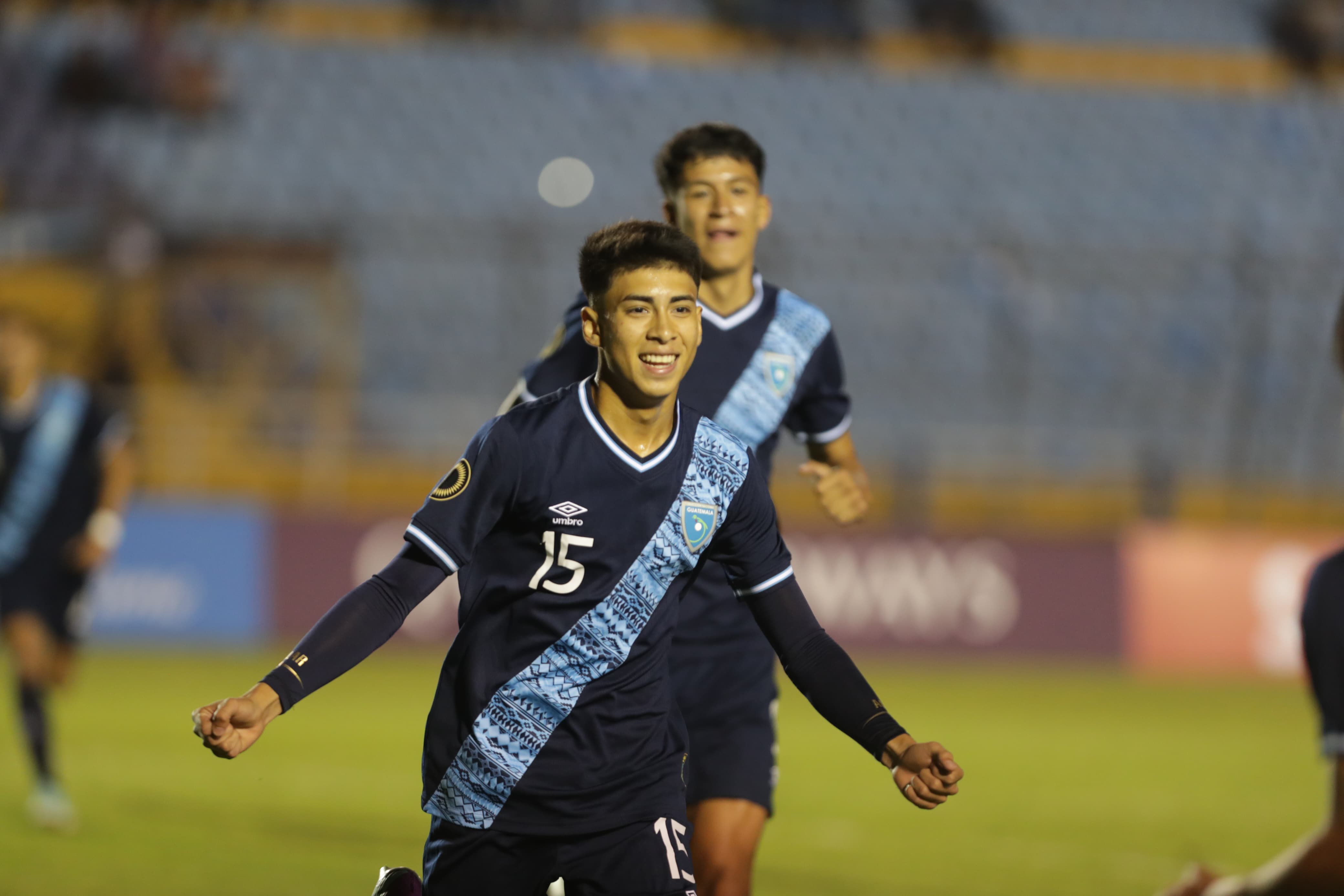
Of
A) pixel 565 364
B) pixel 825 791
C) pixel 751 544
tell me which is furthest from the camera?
pixel 825 791

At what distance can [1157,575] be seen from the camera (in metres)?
15.7

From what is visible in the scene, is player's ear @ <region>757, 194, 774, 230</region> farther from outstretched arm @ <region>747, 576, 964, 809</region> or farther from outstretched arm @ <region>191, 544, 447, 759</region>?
outstretched arm @ <region>191, 544, 447, 759</region>

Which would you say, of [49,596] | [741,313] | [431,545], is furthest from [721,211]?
[49,596]

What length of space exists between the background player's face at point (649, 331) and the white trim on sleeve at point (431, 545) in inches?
21.8

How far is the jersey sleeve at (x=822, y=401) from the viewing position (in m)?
Result: 5.32

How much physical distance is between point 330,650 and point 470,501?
431mm

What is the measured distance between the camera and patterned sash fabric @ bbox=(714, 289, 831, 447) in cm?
509

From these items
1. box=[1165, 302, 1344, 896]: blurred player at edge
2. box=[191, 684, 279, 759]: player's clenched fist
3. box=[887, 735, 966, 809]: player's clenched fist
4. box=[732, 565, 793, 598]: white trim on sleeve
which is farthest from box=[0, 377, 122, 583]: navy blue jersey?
box=[1165, 302, 1344, 896]: blurred player at edge

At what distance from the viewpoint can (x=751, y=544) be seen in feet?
13.3

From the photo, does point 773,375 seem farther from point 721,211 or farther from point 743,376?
point 721,211

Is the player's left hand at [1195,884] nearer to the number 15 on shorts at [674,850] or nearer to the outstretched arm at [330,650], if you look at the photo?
the number 15 on shorts at [674,850]

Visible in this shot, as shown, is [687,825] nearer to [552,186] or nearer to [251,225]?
[251,225]

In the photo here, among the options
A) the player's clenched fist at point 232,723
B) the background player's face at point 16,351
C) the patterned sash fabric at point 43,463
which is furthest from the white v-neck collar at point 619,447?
the background player's face at point 16,351

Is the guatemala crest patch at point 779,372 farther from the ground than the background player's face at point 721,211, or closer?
closer
